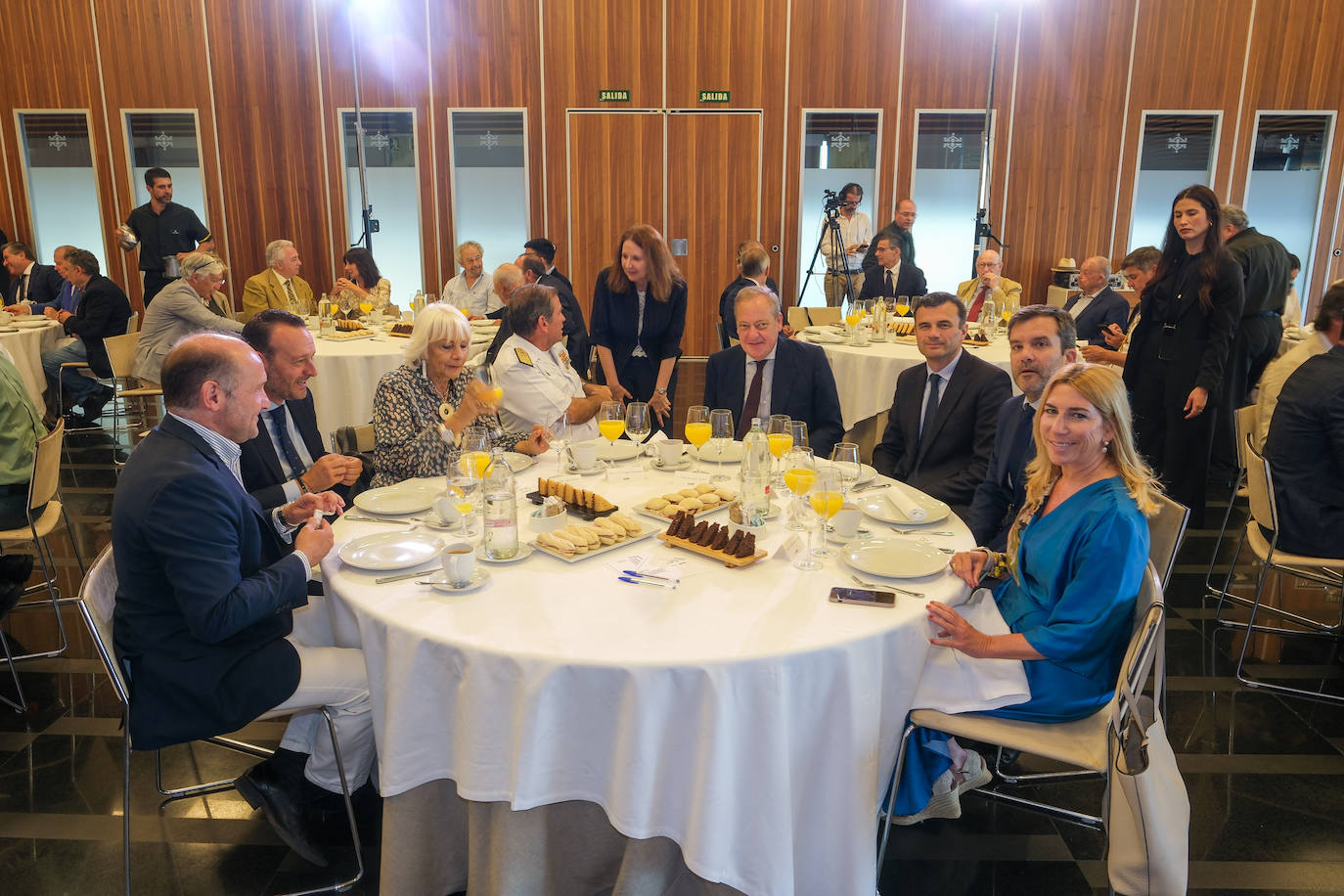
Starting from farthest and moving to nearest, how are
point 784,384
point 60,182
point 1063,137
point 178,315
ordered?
point 60,182 → point 1063,137 → point 178,315 → point 784,384

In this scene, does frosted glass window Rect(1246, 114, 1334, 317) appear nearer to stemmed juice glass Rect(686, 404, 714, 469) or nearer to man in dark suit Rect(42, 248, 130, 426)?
stemmed juice glass Rect(686, 404, 714, 469)

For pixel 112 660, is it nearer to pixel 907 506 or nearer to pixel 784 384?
pixel 907 506

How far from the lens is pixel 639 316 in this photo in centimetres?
565

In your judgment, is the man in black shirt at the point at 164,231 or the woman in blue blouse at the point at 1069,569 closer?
the woman in blue blouse at the point at 1069,569

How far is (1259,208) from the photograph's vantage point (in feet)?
34.2

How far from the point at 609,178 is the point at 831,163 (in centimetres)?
255

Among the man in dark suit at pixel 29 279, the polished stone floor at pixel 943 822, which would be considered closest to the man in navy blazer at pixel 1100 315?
the polished stone floor at pixel 943 822

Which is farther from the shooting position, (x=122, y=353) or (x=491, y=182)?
(x=491, y=182)

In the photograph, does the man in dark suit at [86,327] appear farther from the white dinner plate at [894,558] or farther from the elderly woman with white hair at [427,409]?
the white dinner plate at [894,558]

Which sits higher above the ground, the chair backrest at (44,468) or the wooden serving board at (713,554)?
the wooden serving board at (713,554)

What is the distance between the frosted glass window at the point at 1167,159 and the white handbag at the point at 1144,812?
31.9ft

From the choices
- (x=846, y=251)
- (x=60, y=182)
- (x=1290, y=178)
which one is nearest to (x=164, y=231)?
(x=60, y=182)

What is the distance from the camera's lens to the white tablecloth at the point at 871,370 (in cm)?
570

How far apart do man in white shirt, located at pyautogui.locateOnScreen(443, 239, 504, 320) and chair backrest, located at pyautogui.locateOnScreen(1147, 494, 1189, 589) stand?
21.2 ft
